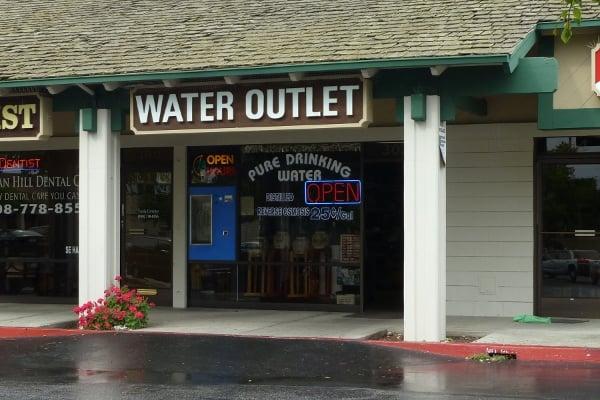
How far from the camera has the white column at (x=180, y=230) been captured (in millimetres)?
16922

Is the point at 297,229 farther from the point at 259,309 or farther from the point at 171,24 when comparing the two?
the point at 171,24

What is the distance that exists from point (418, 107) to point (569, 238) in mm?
4074

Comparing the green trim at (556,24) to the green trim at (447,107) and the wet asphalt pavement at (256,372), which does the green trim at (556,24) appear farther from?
the wet asphalt pavement at (256,372)

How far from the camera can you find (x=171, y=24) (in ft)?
50.9

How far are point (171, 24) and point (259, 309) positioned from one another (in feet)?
16.0

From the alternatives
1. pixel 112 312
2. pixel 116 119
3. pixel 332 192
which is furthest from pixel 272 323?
pixel 116 119

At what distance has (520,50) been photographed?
1207cm

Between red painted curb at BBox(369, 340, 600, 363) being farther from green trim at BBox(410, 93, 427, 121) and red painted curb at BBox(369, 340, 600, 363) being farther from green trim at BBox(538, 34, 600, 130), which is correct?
green trim at BBox(538, 34, 600, 130)

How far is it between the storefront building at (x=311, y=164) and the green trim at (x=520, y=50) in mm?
44

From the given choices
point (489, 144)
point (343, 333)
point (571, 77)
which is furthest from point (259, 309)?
point (571, 77)

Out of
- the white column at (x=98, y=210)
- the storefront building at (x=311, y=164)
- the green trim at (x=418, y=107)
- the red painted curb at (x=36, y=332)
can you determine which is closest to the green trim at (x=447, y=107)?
the storefront building at (x=311, y=164)

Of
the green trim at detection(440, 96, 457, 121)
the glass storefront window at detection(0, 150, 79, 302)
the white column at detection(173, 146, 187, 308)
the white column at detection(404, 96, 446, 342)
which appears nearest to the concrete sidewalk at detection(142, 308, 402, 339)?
the white column at detection(173, 146, 187, 308)

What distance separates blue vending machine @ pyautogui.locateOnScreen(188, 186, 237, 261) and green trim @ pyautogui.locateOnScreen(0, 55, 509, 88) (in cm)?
408

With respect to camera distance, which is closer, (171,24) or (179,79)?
(179,79)
